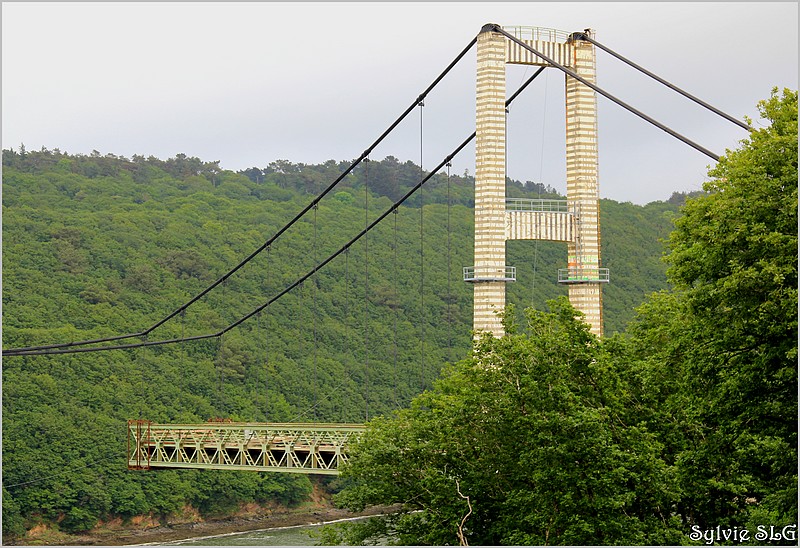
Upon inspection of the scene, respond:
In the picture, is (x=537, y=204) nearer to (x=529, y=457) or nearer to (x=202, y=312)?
(x=529, y=457)

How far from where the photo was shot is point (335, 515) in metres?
53.2

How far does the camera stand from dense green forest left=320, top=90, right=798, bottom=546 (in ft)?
43.7

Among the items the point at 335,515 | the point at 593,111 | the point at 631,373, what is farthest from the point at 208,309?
the point at 631,373

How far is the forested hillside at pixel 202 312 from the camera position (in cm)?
5000

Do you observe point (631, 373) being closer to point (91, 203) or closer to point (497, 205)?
point (497, 205)

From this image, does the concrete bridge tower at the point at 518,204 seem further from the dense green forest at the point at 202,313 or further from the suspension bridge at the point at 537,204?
the dense green forest at the point at 202,313

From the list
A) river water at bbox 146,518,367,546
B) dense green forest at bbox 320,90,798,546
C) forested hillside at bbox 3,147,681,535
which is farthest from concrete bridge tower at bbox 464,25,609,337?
river water at bbox 146,518,367,546

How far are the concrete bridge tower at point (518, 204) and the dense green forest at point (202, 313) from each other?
1950cm

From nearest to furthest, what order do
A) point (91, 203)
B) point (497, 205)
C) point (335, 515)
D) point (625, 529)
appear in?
point (625, 529), point (497, 205), point (335, 515), point (91, 203)

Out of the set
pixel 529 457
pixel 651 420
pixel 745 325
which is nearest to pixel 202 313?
pixel 651 420

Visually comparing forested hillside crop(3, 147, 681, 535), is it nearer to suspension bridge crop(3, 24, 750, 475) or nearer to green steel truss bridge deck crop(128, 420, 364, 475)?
green steel truss bridge deck crop(128, 420, 364, 475)

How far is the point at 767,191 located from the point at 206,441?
2244cm

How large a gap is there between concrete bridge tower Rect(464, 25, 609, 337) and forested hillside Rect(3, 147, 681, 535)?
1807 cm

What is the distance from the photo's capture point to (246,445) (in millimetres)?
31156
